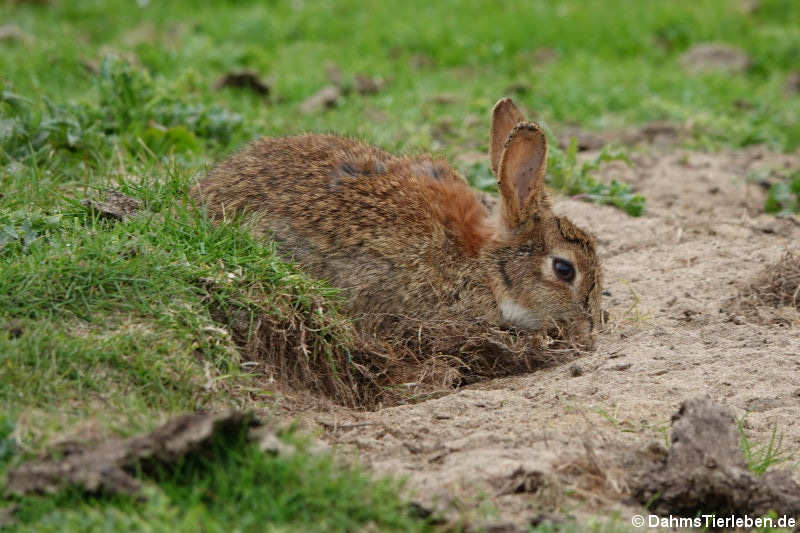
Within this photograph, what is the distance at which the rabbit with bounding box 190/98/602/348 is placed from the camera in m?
5.02

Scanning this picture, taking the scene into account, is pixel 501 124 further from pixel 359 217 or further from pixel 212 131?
pixel 212 131

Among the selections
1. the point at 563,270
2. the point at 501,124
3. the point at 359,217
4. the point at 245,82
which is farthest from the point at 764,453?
the point at 245,82

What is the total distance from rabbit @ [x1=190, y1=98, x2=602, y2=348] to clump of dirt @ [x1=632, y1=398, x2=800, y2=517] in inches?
57.7

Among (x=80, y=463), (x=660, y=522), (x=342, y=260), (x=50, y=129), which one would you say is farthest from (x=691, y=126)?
(x=80, y=463)

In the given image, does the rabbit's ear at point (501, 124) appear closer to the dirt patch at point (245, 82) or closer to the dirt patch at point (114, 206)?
the dirt patch at point (114, 206)

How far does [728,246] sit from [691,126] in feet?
8.79

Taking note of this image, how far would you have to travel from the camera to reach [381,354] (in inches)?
188

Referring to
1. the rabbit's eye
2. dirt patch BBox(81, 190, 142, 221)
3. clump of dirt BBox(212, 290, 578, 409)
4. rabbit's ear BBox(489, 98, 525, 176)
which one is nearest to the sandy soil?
clump of dirt BBox(212, 290, 578, 409)

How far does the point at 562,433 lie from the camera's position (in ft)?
12.9

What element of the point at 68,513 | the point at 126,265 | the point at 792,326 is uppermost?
the point at 126,265

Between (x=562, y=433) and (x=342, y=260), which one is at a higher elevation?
(x=342, y=260)

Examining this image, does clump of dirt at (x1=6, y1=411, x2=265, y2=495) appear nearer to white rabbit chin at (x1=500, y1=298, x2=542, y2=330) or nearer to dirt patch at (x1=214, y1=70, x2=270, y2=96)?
white rabbit chin at (x1=500, y1=298, x2=542, y2=330)

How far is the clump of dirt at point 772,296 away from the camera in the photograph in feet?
17.3

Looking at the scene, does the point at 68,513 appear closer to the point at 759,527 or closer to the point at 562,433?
the point at 562,433
